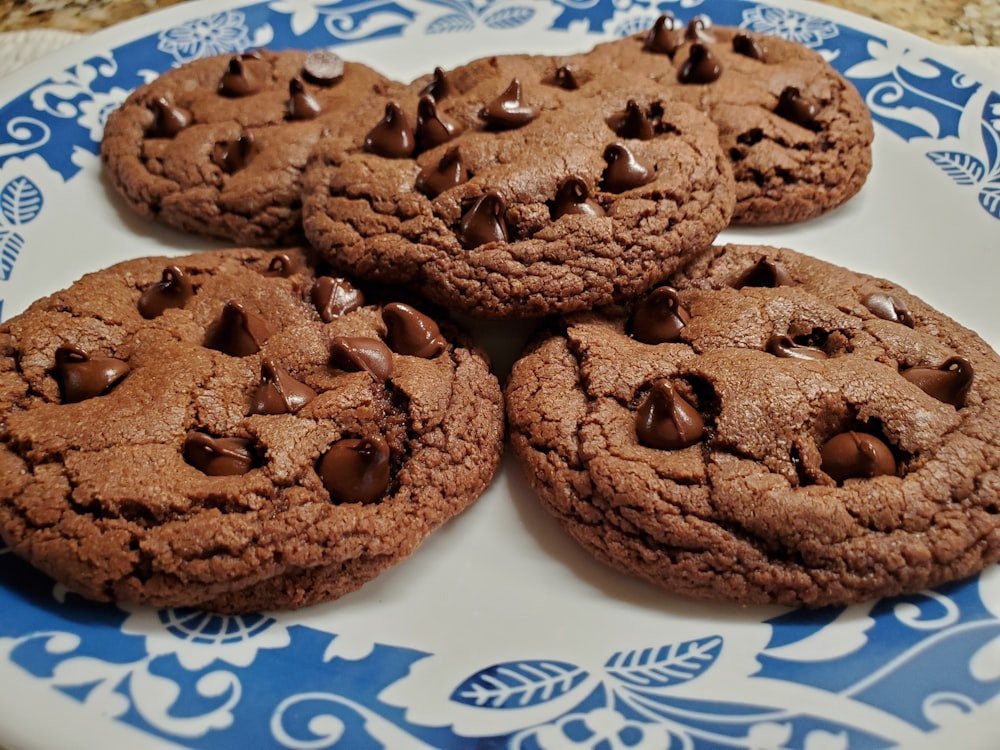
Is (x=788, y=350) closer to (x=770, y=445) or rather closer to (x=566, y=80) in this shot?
(x=770, y=445)

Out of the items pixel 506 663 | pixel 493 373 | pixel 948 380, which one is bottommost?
pixel 506 663

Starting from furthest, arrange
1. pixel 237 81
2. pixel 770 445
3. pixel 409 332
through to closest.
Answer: pixel 237 81 → pixel 409 332 → pixel 770 445

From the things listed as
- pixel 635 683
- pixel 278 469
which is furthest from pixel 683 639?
pixel 278 469

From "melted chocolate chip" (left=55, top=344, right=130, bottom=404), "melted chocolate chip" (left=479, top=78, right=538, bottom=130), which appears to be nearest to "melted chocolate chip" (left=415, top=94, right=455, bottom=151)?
"melted chocolate chip" (left=479, top=78, right=538, bottom=130)

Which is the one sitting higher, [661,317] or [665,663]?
[661,317]

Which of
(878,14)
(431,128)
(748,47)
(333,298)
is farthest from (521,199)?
(878,14)

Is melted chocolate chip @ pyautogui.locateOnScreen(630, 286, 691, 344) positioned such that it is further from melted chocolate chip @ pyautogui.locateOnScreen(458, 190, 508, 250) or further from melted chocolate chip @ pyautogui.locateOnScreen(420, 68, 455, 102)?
melted chocolate chip @ pyautogui.locateOnScreen(420, 68, 455, 102)
